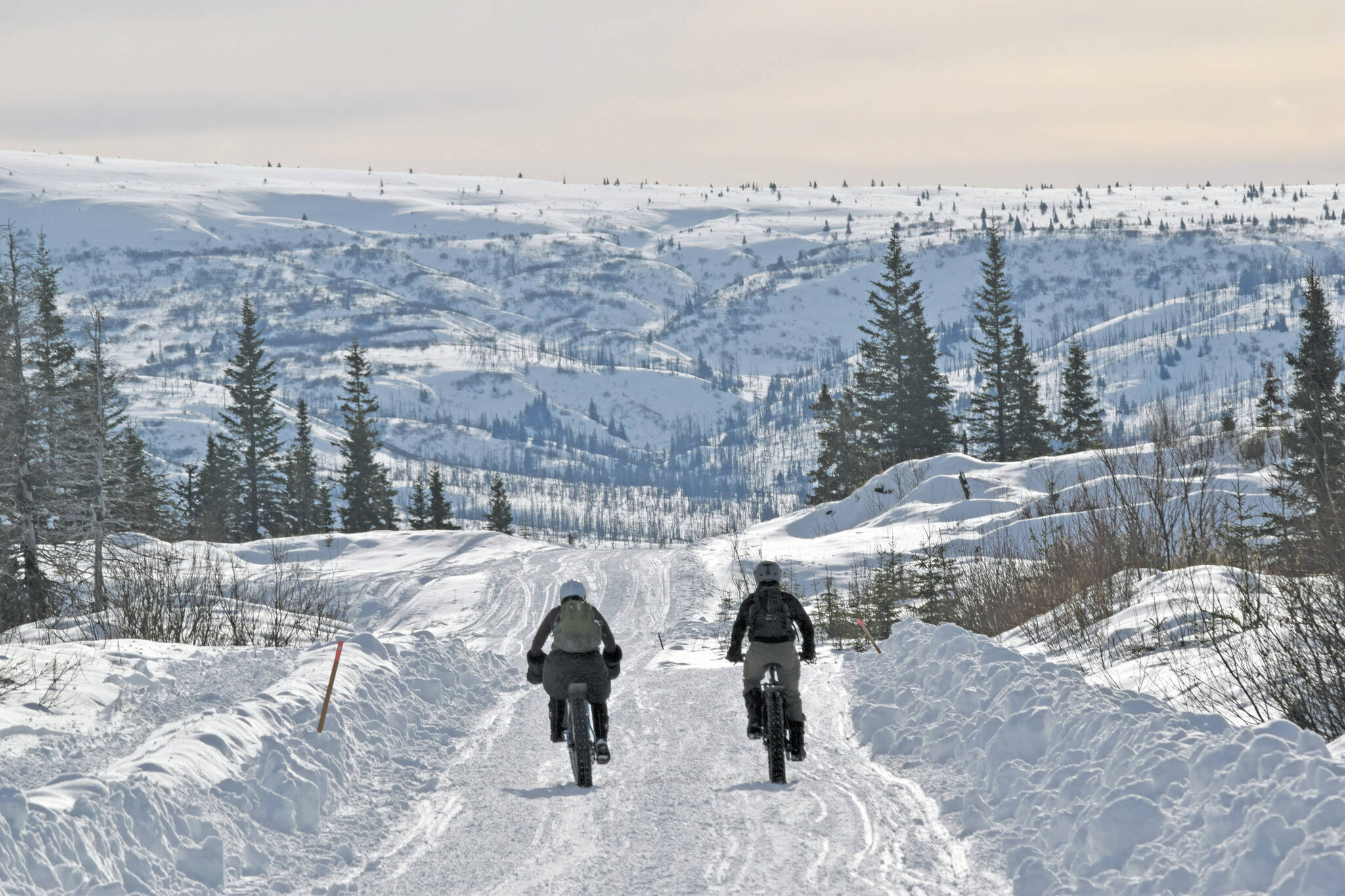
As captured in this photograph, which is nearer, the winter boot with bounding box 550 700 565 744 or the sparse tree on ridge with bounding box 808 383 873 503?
the winter boot with bounding box 550 700 565 744

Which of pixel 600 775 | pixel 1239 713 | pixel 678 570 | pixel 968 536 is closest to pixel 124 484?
pixel 678 570

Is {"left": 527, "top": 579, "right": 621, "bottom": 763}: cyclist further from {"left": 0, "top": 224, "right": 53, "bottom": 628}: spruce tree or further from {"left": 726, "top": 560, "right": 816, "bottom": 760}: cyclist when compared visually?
{"left": 0, "top": 224, "right": 53, "bottom": 628}: spruce tree

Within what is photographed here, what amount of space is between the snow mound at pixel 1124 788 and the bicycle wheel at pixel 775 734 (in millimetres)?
1369

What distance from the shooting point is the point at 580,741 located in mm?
9109

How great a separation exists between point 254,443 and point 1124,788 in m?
64.5

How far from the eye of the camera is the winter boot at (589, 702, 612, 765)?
9102mm

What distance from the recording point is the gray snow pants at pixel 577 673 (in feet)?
31.2

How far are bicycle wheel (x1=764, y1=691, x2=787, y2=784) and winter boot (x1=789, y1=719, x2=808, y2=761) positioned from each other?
0.27m

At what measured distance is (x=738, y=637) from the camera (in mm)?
9711

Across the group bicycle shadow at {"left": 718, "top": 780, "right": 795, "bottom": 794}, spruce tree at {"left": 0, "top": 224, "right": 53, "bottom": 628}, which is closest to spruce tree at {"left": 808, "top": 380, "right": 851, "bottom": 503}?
spruce tree at {"left": 0, "top": 224, "right": 53, "bottom": 628}

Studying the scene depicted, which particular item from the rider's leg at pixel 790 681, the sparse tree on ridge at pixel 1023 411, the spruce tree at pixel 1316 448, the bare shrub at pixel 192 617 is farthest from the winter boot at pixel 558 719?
the sparse tree on ridge at pixel 1023 411

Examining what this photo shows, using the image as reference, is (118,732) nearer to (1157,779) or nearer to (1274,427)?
(1157,779)

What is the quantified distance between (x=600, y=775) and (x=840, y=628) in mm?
10826

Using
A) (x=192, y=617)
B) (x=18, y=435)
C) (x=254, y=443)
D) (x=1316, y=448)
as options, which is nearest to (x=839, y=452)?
(x=254, y=443)
